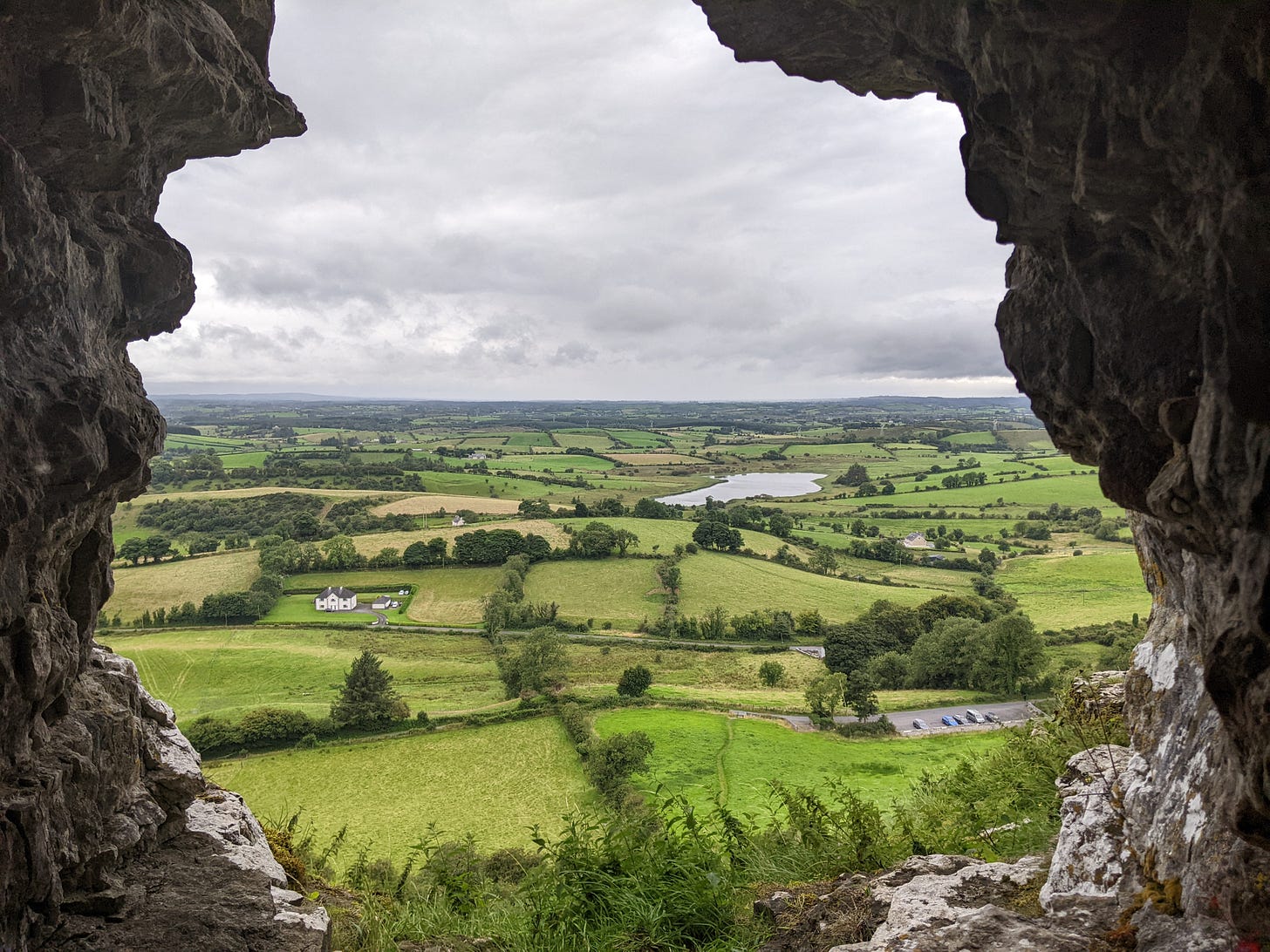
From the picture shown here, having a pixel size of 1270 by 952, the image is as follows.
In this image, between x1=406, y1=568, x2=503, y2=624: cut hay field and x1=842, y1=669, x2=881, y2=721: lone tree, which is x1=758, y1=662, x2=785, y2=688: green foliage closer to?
x1=842, y1=669, x2=881, y2=721: lone tree

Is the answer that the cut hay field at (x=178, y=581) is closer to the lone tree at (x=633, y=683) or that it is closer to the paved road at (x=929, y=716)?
the lone tree at (x=633, y=683)

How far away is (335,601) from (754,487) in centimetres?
9272

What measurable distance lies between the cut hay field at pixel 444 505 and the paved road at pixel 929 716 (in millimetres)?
63667

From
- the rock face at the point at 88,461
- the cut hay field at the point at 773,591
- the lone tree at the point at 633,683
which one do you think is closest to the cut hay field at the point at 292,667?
the lone tree at the point at 633,683

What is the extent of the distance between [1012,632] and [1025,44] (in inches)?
1616

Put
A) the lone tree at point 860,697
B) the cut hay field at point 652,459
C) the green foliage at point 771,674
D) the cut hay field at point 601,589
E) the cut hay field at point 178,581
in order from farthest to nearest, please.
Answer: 1. the cut hay field at point 652,459
2. the cut hay field at point 601,589
3. the cut hay field at point 178,581
4. the green foliage at point 771,674
5. the lone tree at point 860,697

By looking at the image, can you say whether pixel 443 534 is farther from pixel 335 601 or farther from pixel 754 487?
pixel 754 487

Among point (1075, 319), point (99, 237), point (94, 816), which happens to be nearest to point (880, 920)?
point (1075, 319)

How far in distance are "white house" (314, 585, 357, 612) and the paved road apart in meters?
39.8

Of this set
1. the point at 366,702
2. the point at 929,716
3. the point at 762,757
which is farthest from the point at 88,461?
the point at 929,716

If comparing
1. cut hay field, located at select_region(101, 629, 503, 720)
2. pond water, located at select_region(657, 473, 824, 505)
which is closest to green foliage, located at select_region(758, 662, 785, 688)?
cut hay field, located at select_region(101, 629, 503, 720)

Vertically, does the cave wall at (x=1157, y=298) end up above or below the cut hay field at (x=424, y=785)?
above

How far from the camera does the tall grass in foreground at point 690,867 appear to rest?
7734 mm

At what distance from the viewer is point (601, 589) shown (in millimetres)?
64250
